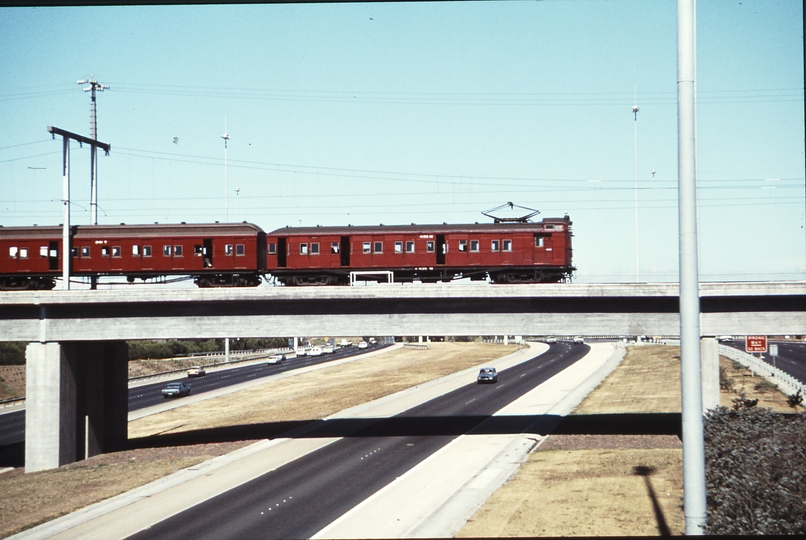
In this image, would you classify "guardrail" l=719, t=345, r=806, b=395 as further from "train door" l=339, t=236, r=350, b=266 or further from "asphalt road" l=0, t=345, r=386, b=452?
"asphalt road" l=0, t=345, r=386, b=452

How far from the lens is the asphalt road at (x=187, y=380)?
44.7 meters

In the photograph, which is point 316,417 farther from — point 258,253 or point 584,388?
point 584,388

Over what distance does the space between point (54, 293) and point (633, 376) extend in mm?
55447

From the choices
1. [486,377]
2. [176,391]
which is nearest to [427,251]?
[486,377]

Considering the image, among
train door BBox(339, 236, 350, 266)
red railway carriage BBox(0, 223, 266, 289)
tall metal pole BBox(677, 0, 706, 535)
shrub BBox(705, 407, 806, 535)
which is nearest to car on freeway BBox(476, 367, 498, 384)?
train door BBox(339, 236, 350, 266)

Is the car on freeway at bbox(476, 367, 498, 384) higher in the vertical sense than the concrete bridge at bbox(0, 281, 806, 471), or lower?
lower

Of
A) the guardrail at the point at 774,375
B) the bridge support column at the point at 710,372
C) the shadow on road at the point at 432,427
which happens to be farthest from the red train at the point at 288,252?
the guardrail at the point at 774,375

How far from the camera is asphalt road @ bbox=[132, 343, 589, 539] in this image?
2184 centimetres

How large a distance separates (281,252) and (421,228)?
7.89 m

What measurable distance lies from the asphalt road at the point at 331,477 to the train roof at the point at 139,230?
39.1 ft

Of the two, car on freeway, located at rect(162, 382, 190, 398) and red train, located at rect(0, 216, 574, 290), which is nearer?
red train, located at rect(0, 216, 574, 290)

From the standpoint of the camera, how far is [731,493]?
16219 millimetres

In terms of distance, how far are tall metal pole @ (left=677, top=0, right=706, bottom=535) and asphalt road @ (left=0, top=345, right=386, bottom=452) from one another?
36.3 m

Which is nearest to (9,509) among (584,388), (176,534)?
(176,534)
